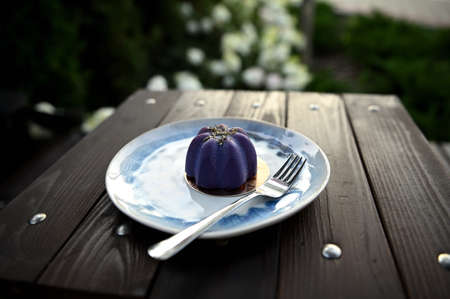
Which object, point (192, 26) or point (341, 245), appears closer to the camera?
point (341, 245)

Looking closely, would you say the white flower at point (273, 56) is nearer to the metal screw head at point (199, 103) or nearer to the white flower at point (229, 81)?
the white flower at point (229, 81)

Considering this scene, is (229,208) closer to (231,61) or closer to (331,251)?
(331,251)

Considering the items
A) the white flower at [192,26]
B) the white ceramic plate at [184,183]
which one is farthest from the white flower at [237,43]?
the white ceramic plate at [184,183]

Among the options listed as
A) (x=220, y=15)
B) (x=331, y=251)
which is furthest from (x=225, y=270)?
(x=220, y=15)

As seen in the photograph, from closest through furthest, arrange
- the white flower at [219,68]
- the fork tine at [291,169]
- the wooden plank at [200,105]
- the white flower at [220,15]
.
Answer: the fork tine at [291,169] → the wooden plank at [200,105] → the white flower at [219,68] → the white flower at [220,15]

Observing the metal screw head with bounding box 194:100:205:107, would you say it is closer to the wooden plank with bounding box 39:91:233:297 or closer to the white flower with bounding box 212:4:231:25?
the wooden plank with bounding box 39:91:233:297

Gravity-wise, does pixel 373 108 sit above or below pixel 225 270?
below
